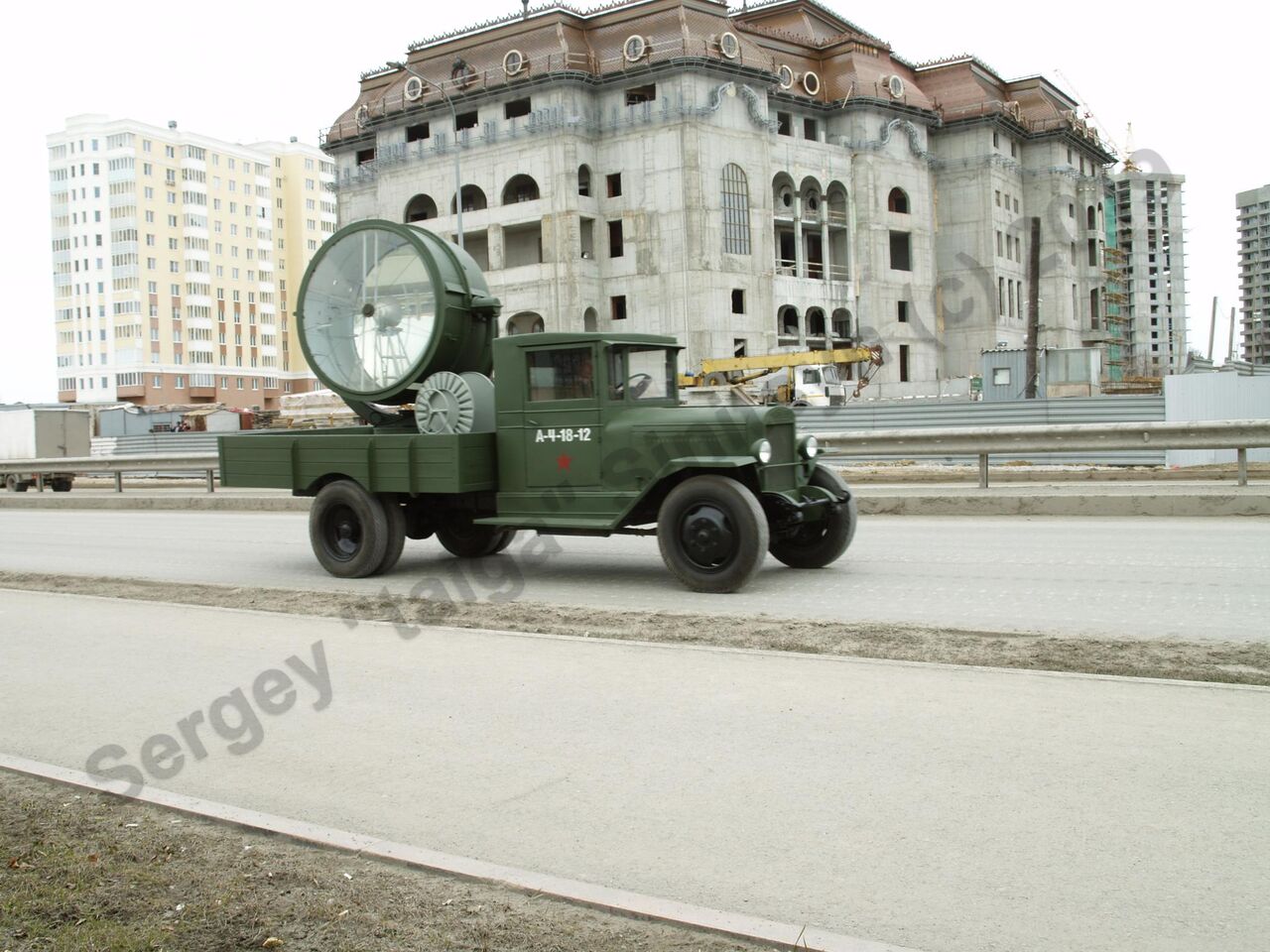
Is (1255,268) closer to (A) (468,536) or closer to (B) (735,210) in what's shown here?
(B) (735,210)

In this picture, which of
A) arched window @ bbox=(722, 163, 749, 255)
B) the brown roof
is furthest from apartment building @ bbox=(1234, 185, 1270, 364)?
arched window @ bbox=(722, 163, 749, 255)

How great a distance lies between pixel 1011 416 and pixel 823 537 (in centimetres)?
1926

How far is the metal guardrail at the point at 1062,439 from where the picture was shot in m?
16.4

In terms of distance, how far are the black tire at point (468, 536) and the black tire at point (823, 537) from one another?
10.8ft

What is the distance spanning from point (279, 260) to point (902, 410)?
113m

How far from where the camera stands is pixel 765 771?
4.98 metres

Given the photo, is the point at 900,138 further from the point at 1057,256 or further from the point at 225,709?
the point at 225,709

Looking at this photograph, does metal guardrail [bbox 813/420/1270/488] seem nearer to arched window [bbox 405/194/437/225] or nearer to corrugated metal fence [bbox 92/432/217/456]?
corrugated metal fence [bbox 92/432/217/456]

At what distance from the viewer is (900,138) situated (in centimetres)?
7300

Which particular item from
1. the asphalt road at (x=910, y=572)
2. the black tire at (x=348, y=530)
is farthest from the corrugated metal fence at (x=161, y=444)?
the black tire at (x=348, y=530)

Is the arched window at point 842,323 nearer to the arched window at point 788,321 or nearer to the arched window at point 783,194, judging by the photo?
the arched window at point 788,321

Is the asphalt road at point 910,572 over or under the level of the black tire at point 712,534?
under

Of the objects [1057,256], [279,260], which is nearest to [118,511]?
[1057,256]

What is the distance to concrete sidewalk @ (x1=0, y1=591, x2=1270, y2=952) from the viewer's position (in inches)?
146
